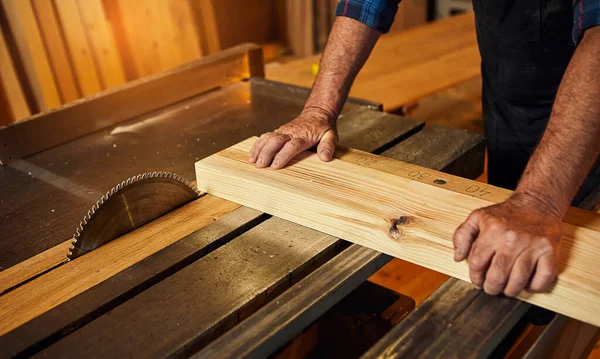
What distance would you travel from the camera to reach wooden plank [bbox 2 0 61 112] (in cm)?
354

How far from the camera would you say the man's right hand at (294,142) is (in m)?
1.53

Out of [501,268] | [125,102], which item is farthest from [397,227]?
[125,102]

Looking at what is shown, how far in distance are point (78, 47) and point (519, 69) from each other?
Result: 9.75ft

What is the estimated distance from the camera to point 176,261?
49.6 inches

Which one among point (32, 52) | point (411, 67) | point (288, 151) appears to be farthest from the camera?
point (32, 52)

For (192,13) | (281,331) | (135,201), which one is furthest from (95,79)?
(281,331)

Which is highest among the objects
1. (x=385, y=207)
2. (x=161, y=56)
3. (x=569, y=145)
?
(x=569, y=145)

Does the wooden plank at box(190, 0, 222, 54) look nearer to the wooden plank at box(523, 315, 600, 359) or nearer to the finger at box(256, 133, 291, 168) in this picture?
the finger at box(256, 133, 291, 168)

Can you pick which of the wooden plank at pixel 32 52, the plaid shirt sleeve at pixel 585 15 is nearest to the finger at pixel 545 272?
the plaid shirt sleeve at pixel 585 15

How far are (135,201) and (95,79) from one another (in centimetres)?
298

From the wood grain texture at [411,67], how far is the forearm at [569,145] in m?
1.51

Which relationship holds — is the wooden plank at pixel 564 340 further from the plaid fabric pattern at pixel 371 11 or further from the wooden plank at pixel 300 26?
the wooden plank at pixel 300 26

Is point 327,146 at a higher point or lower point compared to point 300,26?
higher

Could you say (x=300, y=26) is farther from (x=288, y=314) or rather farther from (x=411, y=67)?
(x=288, y=314)
